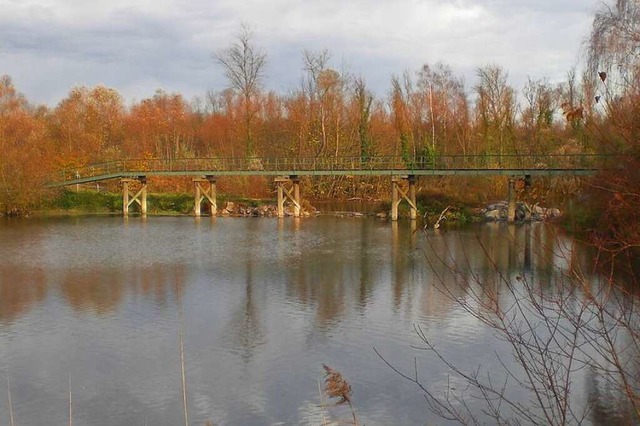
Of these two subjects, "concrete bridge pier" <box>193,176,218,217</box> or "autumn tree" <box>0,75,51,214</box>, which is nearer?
"autumn tree" <box>0,75,51,214</box>

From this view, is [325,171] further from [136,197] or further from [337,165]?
[136,197]

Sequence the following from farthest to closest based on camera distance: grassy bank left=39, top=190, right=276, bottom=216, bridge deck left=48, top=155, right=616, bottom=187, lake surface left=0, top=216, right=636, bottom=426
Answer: grassy bank left=39, top=190, right=276, bottom=216 < bridge deck left=48, top=155, right=616, bottom=187 < lake surface left=0, top=216, right=636, bottom=426

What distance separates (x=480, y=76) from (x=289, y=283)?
33.0 meters

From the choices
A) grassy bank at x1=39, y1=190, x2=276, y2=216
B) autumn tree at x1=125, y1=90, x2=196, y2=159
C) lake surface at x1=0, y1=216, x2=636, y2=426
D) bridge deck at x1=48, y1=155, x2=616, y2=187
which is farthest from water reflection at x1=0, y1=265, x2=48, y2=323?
autumn tree at x1=125, y1=90, x2=196, y2=159

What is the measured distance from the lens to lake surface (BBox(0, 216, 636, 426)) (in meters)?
8.02

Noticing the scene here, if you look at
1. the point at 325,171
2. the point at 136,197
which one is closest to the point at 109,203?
the point at 136,197

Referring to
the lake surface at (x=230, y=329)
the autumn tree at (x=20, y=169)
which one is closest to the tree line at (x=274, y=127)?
the autumn tree at (x=20, y=169)

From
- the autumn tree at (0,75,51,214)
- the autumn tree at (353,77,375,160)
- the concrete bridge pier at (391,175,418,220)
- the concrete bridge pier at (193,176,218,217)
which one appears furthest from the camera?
the autumn tree at (353,77,375,160)

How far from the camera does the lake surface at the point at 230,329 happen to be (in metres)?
8.02

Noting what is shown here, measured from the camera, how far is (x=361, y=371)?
9.34 metres

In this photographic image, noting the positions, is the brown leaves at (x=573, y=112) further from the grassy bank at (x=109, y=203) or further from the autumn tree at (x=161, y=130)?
the autumn tree at (x=161, y=130)

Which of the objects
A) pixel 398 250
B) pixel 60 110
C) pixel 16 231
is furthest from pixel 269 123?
pixel 398 250

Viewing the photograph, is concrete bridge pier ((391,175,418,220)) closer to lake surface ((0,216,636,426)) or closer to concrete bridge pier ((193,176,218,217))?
concrete bridge pier ((193,176,218,217))

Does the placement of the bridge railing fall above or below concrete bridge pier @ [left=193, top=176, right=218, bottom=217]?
above
